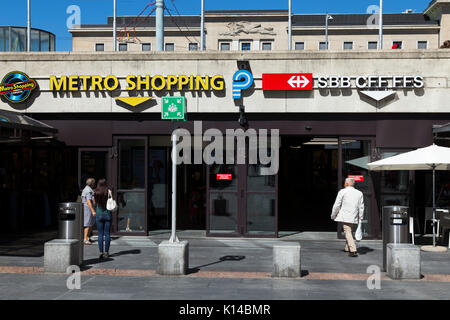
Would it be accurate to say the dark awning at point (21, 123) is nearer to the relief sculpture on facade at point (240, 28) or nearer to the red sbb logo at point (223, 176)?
the red sbb logo at point (223, 176)

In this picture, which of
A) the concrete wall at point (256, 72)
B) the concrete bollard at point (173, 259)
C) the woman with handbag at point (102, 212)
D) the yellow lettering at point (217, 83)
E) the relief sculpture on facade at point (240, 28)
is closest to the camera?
the concrete bollard at point (173, 259)

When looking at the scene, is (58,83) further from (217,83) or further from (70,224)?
(70,224)

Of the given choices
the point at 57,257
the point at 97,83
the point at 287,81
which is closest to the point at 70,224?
the point at 57,257

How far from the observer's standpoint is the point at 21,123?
1318 cm

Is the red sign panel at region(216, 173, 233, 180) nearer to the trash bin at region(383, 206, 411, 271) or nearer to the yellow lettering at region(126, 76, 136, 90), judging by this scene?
the yellow lettering at region(126, 76, 136, 90)

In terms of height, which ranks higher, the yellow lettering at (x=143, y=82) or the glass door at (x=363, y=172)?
the yellow lettering at (x=143, y=82)

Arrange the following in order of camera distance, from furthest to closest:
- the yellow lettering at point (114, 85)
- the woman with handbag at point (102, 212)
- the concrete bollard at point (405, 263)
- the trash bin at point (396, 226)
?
the yellow lettering at point (114, 85) < the woman with handbag at point (102, 212) < the trash bin at point (396, 226) < the concrete bollard at point (405, 263)

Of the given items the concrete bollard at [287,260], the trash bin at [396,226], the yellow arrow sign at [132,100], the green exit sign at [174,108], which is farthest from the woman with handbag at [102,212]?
the trash bin at [396,226]

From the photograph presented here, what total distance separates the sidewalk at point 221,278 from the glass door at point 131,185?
83.3 inches

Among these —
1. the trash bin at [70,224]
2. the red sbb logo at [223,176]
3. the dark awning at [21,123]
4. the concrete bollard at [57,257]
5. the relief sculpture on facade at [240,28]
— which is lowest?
the concrete bollard at [57,257]

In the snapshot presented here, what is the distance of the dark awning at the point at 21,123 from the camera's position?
12504 millimetres

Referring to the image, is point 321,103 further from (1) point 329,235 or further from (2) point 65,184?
(2) point 65,184
